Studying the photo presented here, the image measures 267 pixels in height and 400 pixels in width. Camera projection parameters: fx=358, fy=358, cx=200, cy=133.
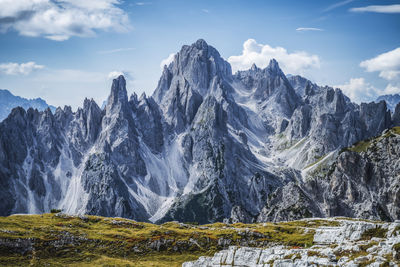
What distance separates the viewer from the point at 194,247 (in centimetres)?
10581

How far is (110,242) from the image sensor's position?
342ft

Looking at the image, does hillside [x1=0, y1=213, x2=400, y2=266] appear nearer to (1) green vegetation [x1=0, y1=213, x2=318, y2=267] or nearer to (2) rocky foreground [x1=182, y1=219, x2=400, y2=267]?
(1) green vegetation [x1=0, y1=213, x2=318, y2=267]

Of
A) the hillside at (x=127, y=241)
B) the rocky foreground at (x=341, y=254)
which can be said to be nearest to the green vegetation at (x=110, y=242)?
the hillside at (x=127, y=241)

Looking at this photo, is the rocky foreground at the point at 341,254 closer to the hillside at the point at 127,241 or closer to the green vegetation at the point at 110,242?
the hillside at the point at 127,241

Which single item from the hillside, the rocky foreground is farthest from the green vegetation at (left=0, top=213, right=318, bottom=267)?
the rocky foreground

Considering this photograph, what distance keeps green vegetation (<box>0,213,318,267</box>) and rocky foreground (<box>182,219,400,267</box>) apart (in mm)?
19422

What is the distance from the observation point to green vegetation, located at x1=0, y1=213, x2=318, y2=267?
90438 mm

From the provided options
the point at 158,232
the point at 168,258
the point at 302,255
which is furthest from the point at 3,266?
the point at 302,255

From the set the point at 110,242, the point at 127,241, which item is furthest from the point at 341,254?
the point at 110,242

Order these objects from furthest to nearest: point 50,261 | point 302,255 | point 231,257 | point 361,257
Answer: point 50,261 < point 231,257 < point 302,255 < point 361,257

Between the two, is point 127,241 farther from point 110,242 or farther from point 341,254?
point 341,254

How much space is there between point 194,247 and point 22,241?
46.8 m

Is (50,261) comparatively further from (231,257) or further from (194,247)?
(231,257)

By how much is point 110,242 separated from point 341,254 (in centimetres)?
7084
